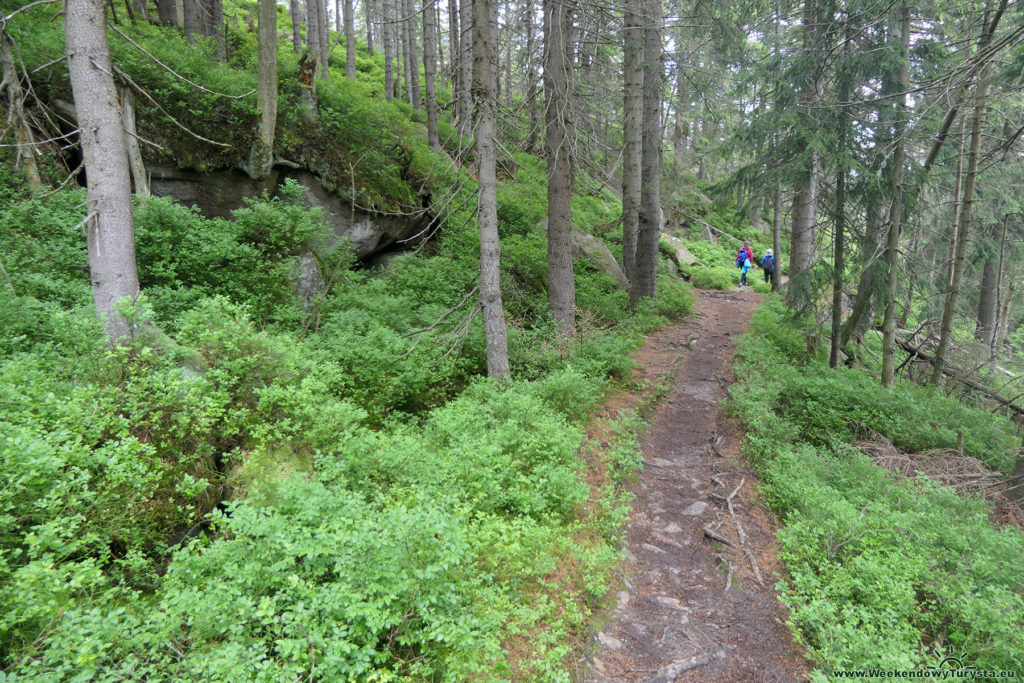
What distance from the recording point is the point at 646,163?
1309 cm

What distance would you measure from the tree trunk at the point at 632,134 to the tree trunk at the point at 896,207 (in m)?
5.14

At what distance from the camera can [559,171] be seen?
32.3 feet

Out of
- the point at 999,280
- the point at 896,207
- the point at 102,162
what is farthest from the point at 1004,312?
the point at 102,162

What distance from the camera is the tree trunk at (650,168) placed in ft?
40.9

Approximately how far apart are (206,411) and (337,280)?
4961mm

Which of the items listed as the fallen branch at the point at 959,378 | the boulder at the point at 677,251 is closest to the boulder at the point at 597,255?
the boulder at the point at 677,251

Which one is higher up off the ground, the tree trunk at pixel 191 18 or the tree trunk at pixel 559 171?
the tree trunk at pixel 191 18

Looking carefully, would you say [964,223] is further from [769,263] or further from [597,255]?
[769,263]

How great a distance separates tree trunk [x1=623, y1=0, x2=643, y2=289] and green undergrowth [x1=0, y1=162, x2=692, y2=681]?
24.3 ft

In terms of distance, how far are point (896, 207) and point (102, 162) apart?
12.6 metres

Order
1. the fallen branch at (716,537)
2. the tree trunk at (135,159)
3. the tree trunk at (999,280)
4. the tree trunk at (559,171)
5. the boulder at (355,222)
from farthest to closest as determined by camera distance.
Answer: the tree trunk at (999,280)
the boulder at (355,222)
the tree trunk at (559,171)
the tree trunk at (135,159)
the fallen branch at (716,537)

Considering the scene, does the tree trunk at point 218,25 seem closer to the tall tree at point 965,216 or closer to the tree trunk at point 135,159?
the tree trunk at point 135,159

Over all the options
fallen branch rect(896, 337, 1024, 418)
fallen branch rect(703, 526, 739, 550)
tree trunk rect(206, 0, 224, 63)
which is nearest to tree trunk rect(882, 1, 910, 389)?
fallen branch rect(896, 337, 1024, 418)

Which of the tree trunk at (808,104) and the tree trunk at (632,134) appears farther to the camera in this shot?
the tree trunk at (632,134)
